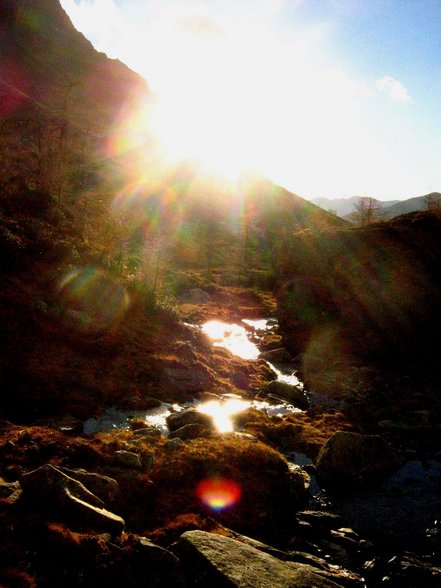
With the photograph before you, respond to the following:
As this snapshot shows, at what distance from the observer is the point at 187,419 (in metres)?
22.7

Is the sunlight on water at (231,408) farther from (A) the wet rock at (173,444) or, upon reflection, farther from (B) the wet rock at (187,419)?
(A) the wet rock at (173,444)

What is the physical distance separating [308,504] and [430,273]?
27.6 metres

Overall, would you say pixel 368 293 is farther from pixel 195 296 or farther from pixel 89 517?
pixel 195 296

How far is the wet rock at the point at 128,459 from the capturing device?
52.0 feet

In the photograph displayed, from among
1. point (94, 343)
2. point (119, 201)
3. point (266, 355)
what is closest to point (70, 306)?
point (94, 343)

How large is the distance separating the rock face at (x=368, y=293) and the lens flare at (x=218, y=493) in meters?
24.2

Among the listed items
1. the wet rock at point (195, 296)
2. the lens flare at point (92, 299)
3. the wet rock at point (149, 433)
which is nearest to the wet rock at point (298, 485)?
the wet rock at point (149, 433)

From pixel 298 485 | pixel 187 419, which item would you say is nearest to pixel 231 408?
pixel 187 419

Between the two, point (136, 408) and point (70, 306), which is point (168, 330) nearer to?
point (70, 306)

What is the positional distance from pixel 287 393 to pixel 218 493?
14.6m

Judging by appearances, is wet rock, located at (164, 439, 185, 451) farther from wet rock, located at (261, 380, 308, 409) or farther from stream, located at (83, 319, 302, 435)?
wet rock, located at (261, 380, 308, 409)

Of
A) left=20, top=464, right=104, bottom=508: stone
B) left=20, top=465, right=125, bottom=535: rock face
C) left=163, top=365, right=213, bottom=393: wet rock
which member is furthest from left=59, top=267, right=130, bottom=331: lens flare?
left=20, top=465, right=125, bottom=535: rock face

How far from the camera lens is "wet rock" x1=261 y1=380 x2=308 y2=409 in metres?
29.0

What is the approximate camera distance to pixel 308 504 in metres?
16.5
